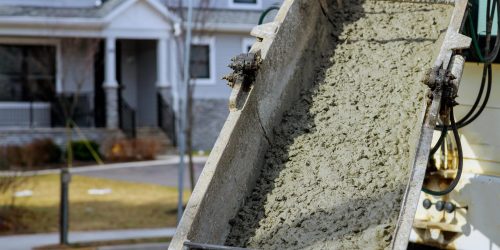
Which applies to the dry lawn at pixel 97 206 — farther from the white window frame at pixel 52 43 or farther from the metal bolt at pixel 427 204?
the metal bolt at pixel 427 204

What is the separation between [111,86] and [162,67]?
6.47 feet

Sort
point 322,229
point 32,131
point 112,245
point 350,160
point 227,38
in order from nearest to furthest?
point 322,229
point 350,160
point 112,245
point 32,131
point 227,38

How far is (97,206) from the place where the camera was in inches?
818

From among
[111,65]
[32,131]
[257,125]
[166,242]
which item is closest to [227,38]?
[111,65]

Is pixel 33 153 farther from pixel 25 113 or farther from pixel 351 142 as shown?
pixel 351 142

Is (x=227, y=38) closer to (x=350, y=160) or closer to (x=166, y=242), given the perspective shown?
(x=166, y=242)

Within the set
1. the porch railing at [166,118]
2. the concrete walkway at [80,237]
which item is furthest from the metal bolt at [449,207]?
the porch railing at [166,118]

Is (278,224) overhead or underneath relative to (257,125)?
underneath

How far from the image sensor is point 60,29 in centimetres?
3106

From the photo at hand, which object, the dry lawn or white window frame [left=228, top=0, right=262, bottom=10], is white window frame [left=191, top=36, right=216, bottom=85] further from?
the dry lawn

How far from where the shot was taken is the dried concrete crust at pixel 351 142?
16.3 ft

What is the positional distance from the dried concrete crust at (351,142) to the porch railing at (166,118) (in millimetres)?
25793

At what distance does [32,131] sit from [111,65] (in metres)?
3.58

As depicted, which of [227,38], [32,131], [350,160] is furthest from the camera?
[227,38]
